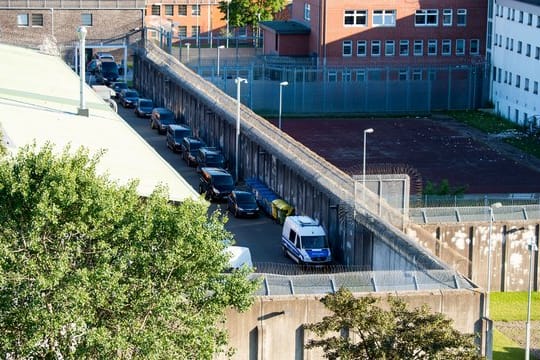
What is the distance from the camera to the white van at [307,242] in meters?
43.1

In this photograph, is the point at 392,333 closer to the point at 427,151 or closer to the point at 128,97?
the point at 427,151

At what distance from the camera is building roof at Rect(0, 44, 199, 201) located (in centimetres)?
3744

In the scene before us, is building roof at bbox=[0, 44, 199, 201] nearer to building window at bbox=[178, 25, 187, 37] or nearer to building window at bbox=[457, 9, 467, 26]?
building window at bbox=[457, 9, 467, 26]

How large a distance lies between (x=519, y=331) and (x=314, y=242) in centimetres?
758

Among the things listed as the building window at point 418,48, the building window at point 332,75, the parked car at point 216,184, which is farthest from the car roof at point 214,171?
the building window at point 418,48

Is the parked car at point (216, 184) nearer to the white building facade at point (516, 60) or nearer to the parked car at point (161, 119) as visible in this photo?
the parked car at point (161, 119)

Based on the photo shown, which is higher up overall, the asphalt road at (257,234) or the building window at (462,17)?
the building window at (462,17)

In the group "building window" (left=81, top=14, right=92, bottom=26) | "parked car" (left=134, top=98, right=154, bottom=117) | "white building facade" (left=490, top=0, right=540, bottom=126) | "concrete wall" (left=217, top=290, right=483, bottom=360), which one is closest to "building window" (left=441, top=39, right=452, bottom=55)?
"white building facade" (left=490, top=0, right=540, bottom=126)

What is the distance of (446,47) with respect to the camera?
87.7 meters

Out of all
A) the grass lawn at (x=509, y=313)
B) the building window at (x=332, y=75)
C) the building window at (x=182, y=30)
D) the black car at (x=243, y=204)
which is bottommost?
the grass lawn at (x=509, y=313)

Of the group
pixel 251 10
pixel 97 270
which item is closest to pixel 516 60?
pixel 251 10

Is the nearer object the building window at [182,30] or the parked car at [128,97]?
the parked car at [128,97]

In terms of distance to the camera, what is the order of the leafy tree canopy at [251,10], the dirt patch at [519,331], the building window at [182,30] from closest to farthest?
the dirt patch at [519,331] → the leafy tree canopy at [251,10] → the building window at [182,30]

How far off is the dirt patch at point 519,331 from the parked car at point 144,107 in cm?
3920
